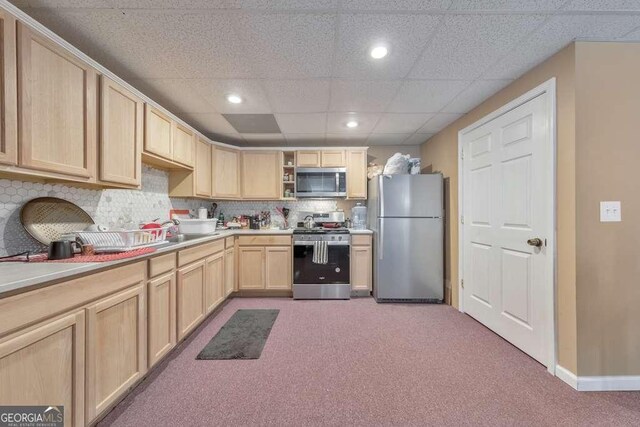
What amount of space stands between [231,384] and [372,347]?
1.15 m

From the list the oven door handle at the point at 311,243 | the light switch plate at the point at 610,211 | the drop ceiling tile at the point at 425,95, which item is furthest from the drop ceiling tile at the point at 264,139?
the light switch plate at the point at 610,211

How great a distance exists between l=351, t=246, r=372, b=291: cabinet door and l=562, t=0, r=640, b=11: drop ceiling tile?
2.76m

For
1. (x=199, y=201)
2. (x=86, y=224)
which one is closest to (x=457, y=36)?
(x=86, y=224)

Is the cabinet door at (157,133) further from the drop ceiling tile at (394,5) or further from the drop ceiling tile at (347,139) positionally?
the drop ceiling tile at (347,139)

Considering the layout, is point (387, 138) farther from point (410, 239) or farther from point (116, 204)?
point (116, 204)

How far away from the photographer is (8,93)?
48.2 inches

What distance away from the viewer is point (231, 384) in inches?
67.1

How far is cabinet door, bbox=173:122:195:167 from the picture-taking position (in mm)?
2668

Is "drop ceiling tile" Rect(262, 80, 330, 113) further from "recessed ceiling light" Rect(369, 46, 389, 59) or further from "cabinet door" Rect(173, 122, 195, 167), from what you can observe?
"cabinet door" Rect(173, 122, 195, 167)

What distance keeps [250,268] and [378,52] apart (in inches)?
113

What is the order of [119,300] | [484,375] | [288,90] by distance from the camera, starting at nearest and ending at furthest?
[119,300], [484,375], [288,90]

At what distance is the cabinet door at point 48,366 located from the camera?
37.8 inches

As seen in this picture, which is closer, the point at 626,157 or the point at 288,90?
the point at 626,157

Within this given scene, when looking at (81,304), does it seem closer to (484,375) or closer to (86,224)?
(86,224)
